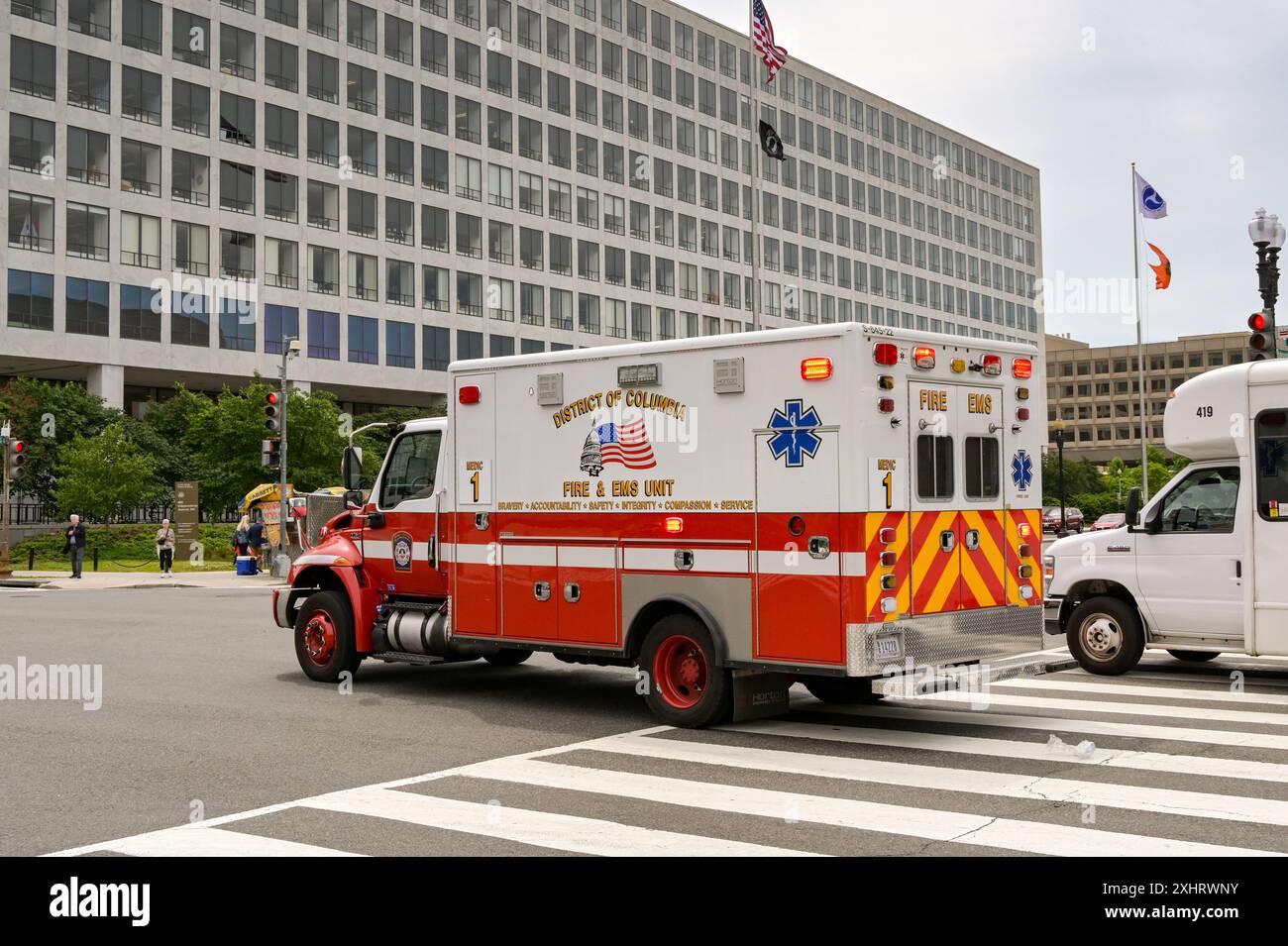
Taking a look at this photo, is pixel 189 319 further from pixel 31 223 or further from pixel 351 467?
pixel 351 467

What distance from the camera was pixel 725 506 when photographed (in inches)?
397

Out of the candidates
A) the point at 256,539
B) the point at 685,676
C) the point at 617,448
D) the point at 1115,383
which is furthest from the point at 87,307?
the point at 1115,383

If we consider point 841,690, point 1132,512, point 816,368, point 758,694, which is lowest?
point 841,690

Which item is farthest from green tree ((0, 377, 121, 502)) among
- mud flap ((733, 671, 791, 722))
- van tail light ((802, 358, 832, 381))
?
van tail light ((802, 358, 832, 381))

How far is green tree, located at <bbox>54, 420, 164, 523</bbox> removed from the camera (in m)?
47.6

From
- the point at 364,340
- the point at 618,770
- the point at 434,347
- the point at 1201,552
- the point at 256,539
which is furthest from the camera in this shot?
the point at 434,347

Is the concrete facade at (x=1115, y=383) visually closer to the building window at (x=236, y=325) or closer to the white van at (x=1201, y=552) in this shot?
the building window at (x=236, y=325)

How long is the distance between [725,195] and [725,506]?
78.9 m

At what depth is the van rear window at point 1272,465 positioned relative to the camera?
1230 cm

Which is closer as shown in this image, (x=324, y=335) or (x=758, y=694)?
(x=758, y=694)

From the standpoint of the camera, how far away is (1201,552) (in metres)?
13.0

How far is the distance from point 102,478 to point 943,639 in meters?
44.2
